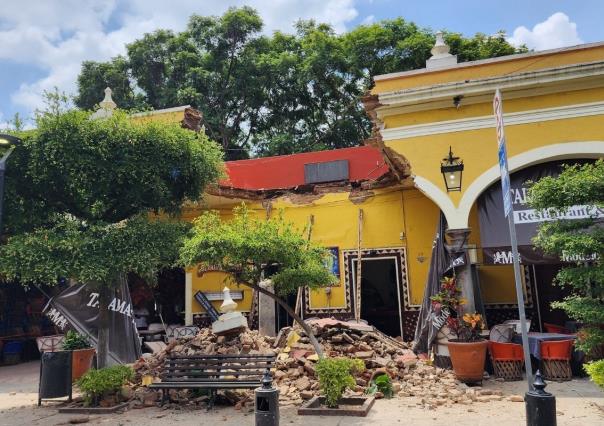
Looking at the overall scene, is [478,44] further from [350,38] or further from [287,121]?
[287,121]

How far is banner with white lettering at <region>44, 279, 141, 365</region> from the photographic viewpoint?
386 inches

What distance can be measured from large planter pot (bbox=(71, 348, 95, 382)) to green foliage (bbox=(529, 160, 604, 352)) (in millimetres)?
7695

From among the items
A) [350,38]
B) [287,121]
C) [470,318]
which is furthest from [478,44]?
[470,318]

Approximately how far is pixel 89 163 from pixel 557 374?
26.1 ft

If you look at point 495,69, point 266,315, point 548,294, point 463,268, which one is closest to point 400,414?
point 463,268

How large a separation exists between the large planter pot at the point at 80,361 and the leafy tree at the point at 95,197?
1226 millimetres

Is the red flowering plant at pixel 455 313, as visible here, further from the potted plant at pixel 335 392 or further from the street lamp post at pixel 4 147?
the street lamp post at pixel 4 147

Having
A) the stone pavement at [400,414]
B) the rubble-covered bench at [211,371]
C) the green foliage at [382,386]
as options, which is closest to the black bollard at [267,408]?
the stone pavement at [400,414]

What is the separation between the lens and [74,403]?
7293 mm

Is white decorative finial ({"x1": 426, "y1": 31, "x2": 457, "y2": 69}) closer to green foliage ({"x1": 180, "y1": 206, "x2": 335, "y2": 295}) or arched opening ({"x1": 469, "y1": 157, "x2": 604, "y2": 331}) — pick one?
arched opening ({"x1": 469, "y1": 157, "x2": 604, "y2": 331})

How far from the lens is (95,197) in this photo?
744 cm

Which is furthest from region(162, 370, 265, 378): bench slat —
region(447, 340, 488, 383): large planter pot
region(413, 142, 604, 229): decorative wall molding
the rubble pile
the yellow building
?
region(413, 142, 604, 229): decorative wall molding

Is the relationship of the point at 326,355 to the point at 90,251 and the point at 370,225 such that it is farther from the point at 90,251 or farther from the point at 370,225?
the point at 370,225

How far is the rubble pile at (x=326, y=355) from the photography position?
701cm
